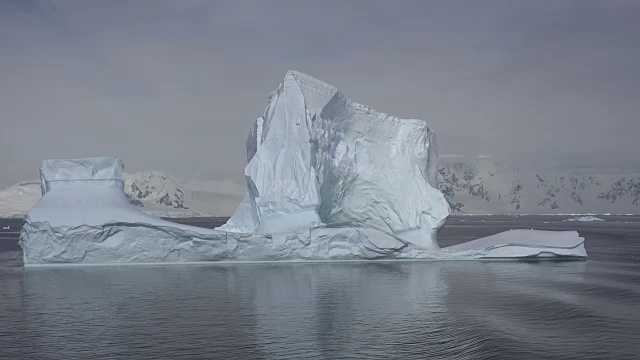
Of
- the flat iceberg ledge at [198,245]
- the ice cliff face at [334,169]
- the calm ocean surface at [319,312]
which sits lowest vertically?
the calm ocean surface at [319,312]

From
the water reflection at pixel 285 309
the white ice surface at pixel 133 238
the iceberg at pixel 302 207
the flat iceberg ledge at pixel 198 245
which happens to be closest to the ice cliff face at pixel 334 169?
the iceberg at pixel 302 207

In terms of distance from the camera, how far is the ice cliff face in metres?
26.4

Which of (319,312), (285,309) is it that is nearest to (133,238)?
(285,309)

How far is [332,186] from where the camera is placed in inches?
1110

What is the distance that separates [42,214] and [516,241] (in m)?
18.2

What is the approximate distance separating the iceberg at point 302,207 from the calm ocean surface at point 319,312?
2.97ft

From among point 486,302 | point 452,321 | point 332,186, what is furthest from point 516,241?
point 452,321

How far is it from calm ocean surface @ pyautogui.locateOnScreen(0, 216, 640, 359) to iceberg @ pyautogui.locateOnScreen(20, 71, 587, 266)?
0.91m

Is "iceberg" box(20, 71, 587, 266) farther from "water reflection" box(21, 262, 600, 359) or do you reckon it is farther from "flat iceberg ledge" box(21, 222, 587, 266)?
"water reflection" box(21, 262, 600, 359)

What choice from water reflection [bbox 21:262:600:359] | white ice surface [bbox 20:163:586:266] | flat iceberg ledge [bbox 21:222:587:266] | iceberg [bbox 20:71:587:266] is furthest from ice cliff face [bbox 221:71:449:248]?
water reflection [bbox 21:262:600:359]

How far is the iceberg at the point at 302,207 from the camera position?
2441 cm

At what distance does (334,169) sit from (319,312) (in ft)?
39.8

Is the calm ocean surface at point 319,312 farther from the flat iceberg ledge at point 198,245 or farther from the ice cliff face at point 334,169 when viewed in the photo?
the ice cliff face at point 334,169

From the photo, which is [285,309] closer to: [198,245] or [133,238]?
[198,245]
